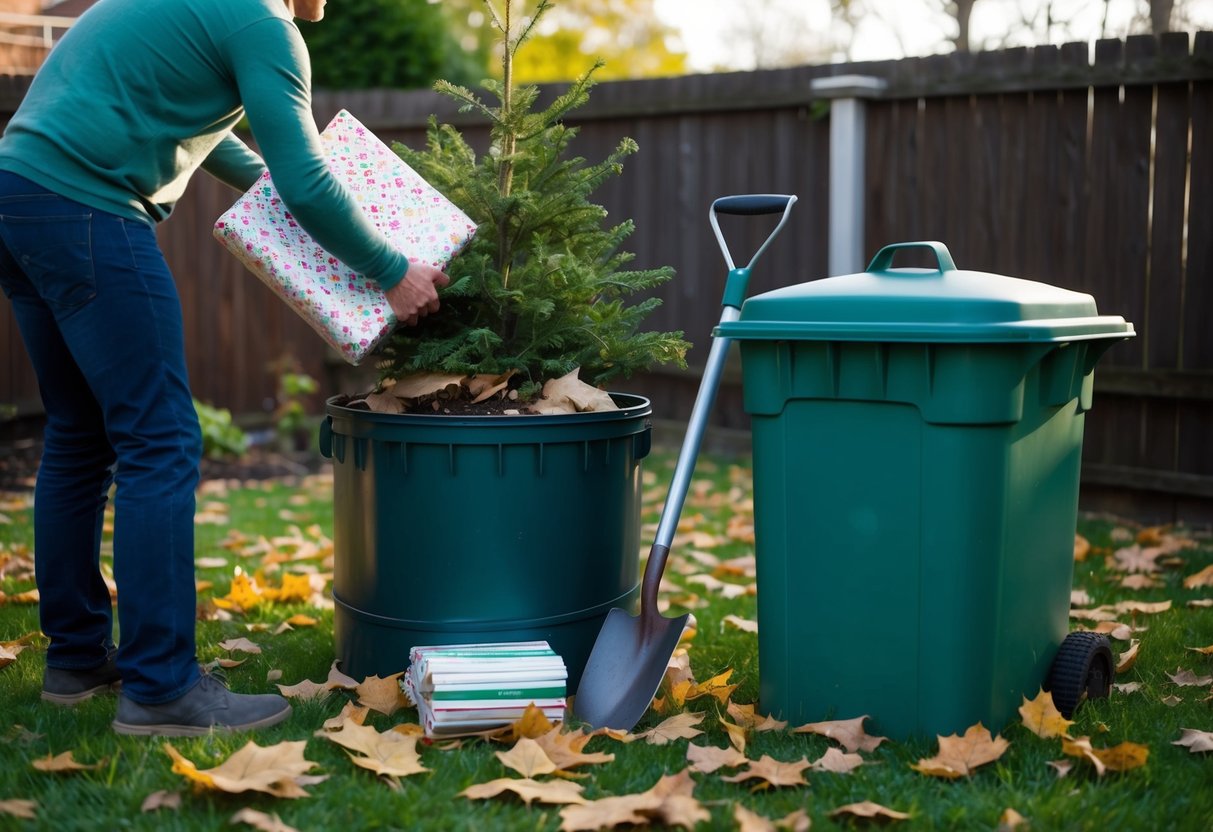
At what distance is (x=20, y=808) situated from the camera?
2.02 meters

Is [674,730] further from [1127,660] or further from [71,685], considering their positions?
[71,685]

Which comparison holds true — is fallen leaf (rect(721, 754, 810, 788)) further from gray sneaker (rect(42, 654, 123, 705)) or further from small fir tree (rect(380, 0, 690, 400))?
gray sneaker (rect(42, 654, 123, 705))

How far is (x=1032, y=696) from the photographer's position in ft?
8.58

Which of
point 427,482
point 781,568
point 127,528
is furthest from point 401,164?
point 781,568

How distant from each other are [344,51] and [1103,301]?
6.75 m

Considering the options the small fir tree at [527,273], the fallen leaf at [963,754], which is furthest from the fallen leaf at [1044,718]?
the small fir tree at [527,273]

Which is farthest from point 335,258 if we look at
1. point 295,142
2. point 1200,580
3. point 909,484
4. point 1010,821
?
point 1200,580

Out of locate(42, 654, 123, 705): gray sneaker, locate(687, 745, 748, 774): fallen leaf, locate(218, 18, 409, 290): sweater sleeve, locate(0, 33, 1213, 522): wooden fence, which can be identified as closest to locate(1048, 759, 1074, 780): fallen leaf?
locate(687, 745, 748, 774): fallen leaf

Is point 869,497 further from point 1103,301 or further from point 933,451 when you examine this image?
point 1103,301

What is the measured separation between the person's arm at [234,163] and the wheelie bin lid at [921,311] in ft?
4.08

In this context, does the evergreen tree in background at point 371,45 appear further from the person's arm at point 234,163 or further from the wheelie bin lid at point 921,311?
the wheelie bin lid at point 921,311

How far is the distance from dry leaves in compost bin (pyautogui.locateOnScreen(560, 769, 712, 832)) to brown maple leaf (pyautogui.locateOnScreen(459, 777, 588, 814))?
3 cm

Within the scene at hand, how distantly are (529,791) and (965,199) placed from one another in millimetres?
4120

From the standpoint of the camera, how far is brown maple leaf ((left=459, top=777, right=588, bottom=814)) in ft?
6.94
